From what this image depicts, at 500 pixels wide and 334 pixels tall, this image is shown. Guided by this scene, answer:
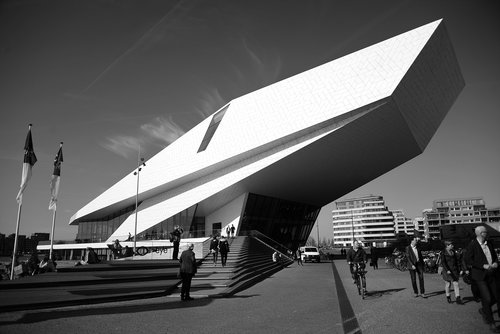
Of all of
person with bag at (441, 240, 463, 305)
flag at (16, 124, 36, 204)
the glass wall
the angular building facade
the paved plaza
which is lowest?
the paved plaza

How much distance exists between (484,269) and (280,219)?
31.3 m

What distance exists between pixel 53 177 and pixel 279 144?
1453cm

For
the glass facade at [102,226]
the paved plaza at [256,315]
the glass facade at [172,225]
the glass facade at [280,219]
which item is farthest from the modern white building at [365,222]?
the paved plaza at [256,315]

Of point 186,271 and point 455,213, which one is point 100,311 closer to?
point 186,271

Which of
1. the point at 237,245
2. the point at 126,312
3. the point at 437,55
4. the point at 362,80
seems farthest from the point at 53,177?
the point at 437,55

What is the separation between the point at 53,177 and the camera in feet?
61.0

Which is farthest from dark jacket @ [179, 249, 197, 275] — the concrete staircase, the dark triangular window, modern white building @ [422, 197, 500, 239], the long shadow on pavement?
modern white building @ [422, 197, 500, 239]

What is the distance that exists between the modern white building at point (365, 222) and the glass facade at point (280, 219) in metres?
71.4

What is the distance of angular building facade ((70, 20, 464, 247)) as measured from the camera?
21.1 meters

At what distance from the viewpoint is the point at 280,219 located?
120 feet

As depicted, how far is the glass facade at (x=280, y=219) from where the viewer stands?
32188 mm

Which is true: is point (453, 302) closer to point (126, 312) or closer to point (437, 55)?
point (126, 312)

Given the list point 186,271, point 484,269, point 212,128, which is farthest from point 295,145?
point 484,269

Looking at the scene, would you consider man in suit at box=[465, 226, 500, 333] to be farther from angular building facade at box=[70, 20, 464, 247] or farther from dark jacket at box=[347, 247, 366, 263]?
angular building facade at box=[70, 20, 464, 247]
